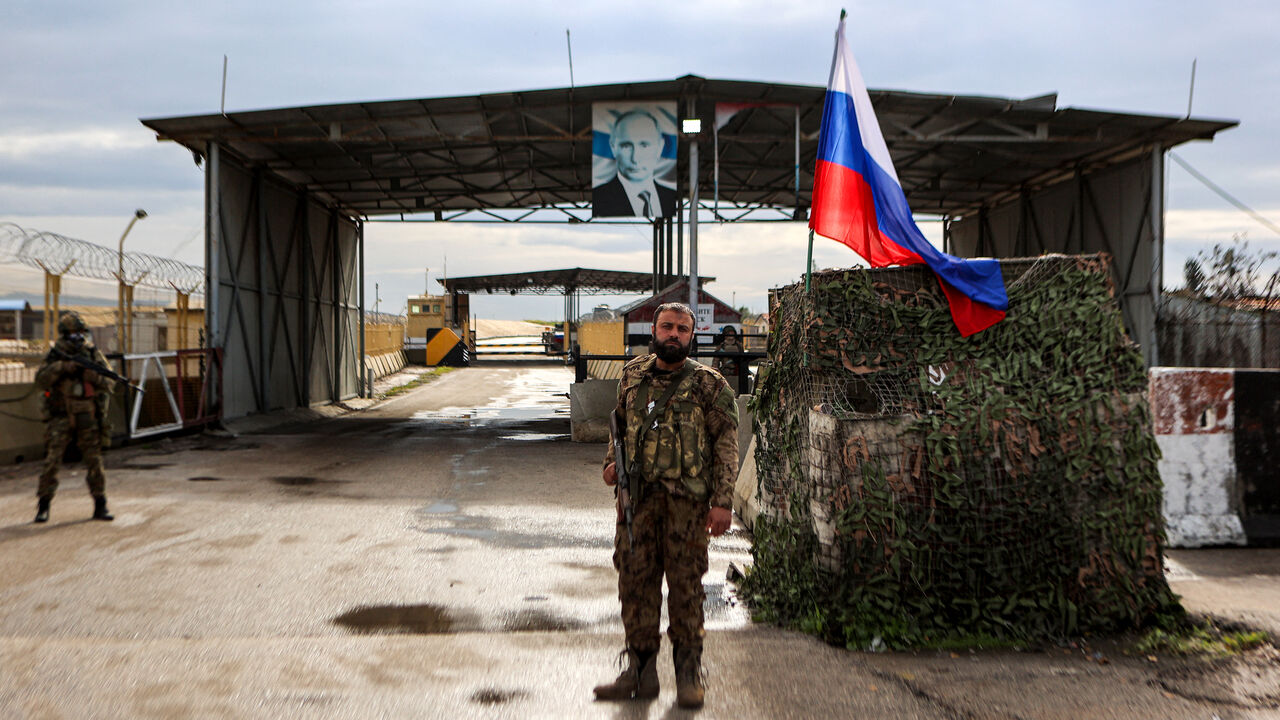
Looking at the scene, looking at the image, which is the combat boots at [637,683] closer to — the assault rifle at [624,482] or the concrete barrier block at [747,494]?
the assault rifle at [624,482]

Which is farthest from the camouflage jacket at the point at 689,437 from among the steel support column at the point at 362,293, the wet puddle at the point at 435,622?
the steel support column at the point at 362,293

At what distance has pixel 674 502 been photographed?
3709 mm

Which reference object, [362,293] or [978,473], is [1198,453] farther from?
[362,293]

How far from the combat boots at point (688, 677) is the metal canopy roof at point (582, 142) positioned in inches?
499

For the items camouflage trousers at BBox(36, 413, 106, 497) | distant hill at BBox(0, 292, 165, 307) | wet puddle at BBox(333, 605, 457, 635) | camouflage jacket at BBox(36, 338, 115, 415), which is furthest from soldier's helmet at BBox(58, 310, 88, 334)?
distant hill at BBox(0, 292, 165, 307)

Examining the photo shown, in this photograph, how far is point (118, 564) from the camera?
5879mm

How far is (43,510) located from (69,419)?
2.76 feet

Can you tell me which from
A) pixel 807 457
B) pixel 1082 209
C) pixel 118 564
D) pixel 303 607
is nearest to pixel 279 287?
pixel 118 564

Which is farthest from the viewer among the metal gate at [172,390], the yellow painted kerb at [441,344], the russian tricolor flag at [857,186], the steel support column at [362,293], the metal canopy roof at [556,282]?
the metal canopy roof at [556,282]

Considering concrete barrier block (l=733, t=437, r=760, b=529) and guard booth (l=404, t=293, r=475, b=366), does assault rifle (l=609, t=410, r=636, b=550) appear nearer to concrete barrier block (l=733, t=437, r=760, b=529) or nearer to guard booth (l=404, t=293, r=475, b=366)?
concrete barrier block (l=733, t=437, r=760, b=529)

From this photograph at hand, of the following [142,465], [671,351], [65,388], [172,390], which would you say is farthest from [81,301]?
[671,351]

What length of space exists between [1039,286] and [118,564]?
21.3 ft

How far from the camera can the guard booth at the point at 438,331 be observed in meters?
41.0

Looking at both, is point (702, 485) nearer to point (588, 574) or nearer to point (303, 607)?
point (588, 574)
